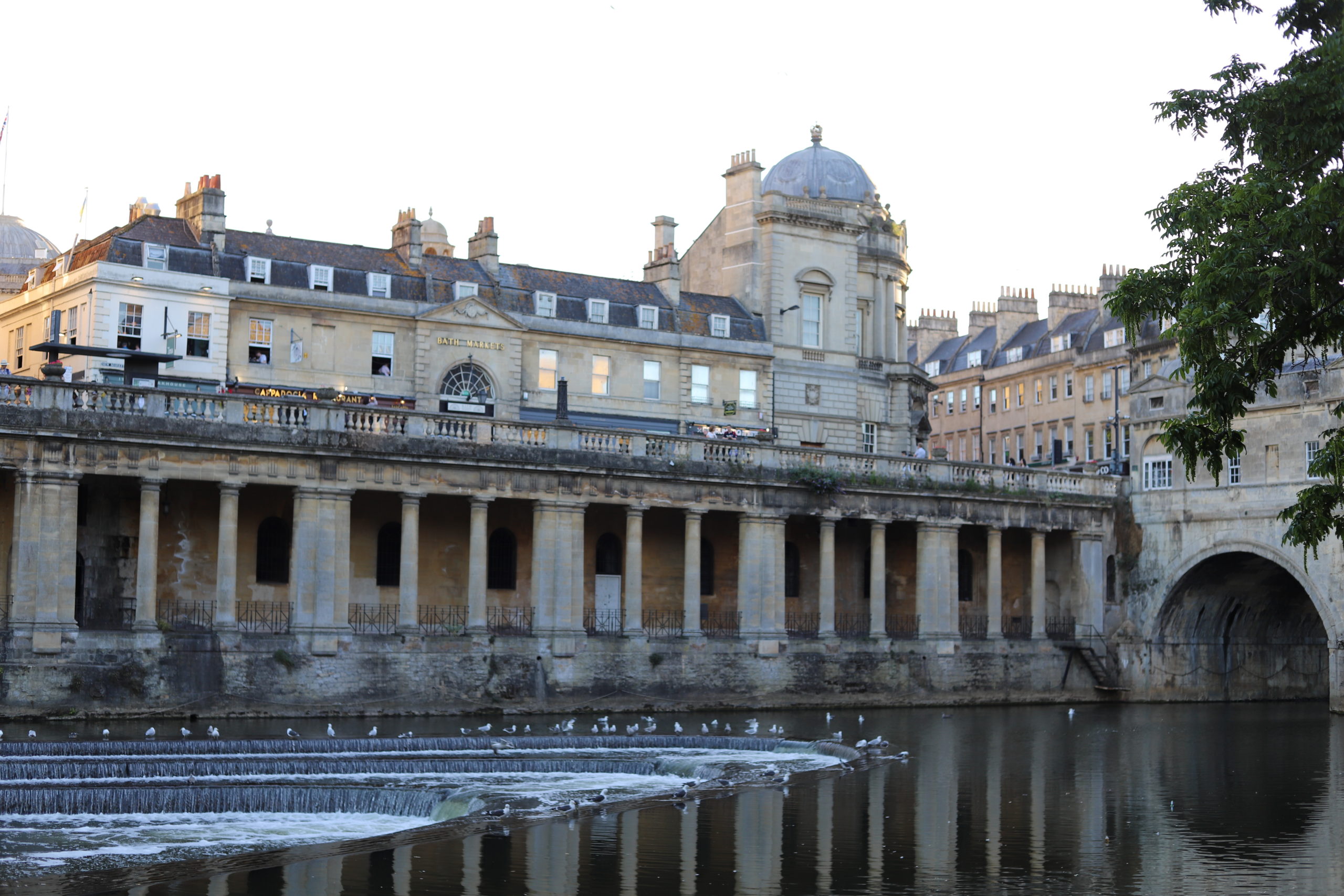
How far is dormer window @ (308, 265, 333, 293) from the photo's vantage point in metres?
54.9

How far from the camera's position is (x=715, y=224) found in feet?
221

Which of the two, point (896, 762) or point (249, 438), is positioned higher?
point (249, 438)

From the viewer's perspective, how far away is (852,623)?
184 ft

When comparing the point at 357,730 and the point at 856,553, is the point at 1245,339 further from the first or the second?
the point at 856,553

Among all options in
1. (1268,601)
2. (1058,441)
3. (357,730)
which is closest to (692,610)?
(357,730)

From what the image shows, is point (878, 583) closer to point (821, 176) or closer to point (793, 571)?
point (793, 571)

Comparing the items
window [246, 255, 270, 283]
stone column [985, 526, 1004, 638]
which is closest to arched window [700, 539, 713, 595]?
stone column [985, 526, 1004, 638]

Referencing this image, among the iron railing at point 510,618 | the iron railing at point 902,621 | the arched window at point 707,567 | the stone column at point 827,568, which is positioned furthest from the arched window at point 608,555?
the iron railing at point 902,621

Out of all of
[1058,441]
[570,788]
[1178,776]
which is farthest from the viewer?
[1058,441]

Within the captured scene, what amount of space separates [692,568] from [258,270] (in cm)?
1813

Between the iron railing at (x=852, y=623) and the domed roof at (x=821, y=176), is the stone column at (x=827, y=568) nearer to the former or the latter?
the iron railing at (x=852, y=623)

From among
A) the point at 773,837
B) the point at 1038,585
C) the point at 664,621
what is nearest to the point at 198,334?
the point at 664,621

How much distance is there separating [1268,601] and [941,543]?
13568mm

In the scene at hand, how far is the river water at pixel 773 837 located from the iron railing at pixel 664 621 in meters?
15.1
